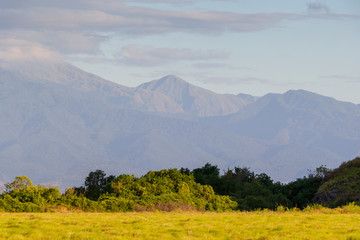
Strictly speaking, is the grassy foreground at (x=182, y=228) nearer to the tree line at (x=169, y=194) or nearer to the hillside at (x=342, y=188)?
the tree line at (x=169, y=194)

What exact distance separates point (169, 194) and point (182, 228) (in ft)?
62.6

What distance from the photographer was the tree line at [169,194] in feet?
118

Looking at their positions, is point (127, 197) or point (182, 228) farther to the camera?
point (127, 197)

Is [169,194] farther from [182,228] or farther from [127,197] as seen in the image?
[182,228]

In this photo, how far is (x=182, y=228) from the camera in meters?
23.1

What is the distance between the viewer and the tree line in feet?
118

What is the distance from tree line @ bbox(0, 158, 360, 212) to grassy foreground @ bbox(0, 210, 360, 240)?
932 centimetres

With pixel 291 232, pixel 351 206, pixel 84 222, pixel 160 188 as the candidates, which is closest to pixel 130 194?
pixel 160 188

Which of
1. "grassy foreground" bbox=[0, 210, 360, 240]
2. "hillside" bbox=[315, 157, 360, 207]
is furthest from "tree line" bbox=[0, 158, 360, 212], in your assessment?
"grassy foreground" bbox=[0, 210, 360, 240]

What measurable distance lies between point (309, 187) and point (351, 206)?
28.3 metres

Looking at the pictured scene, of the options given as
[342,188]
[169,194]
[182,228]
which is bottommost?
[182,228]

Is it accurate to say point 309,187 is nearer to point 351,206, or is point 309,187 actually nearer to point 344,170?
point 344,170

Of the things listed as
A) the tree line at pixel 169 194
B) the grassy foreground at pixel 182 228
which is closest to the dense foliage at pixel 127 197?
the tree line at pixel 169 194

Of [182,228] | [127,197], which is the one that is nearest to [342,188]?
[127,197]
